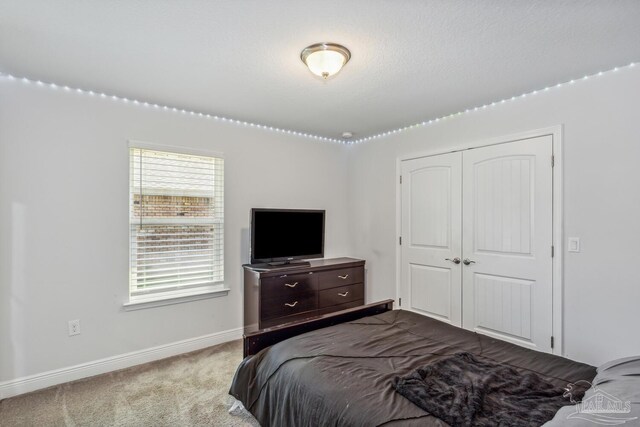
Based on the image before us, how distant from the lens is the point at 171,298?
3170 millimetres

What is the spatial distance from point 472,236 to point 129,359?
3.40m

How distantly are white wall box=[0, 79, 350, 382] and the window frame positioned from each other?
1.6 inches

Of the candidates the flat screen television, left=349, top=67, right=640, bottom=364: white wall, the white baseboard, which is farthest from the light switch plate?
the white baseboard

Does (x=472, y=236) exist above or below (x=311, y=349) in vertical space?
above

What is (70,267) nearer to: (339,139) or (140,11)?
(140,11)

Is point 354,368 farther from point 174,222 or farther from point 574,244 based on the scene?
point 174,222

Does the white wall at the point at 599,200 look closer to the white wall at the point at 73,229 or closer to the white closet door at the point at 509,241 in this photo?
the white closet door at the point at 509,241

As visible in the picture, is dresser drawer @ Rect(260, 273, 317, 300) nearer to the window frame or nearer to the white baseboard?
the window frame

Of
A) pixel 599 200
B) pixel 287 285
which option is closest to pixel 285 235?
pixel 287 285

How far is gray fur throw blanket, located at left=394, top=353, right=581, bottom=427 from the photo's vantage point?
123 cm

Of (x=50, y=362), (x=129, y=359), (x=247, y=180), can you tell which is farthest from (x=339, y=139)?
(x=50, y=362)

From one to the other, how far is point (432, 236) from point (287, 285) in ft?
5.43

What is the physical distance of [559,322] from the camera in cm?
267

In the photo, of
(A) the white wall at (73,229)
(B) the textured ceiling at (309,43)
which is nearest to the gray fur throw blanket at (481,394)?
(B) the textured ceiling at (309,43)
